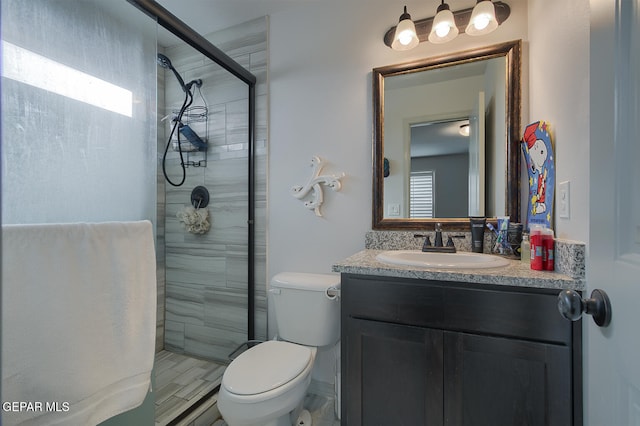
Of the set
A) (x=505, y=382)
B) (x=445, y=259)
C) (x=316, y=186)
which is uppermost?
(x=316, y=186)

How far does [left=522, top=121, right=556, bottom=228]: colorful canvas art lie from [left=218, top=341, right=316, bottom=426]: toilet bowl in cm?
122

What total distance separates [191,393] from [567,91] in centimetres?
235

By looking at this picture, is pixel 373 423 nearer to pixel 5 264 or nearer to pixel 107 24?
pixel 5 264

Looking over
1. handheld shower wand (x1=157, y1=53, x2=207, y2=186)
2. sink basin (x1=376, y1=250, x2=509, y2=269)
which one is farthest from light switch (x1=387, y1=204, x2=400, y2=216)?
handheld shower wand (x1=157, y1=53, x2=207, y2=186)

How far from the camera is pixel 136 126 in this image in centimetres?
113

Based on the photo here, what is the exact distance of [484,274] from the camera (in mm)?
1040

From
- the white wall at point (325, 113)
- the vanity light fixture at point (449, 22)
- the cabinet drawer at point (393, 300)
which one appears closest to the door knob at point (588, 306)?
the cabinet drawer at point (393, 300)

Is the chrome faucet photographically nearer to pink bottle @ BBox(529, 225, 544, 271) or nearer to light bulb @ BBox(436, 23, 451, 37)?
pink bottle @ BBox(529, 225, 544, 271)

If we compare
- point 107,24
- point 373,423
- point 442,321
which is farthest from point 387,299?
point 107,24

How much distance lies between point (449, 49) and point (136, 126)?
1.52 meters

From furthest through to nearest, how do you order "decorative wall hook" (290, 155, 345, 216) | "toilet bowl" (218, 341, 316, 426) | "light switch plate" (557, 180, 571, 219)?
"decorative wall hook" (290, 155, 345, 216) → "toilet bowl" (218, 341, 316, 426) → "light switch plate" (557, 180, 571, 219)

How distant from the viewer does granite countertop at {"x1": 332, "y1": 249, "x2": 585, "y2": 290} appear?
965mm

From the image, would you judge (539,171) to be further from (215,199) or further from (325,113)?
(215,199)

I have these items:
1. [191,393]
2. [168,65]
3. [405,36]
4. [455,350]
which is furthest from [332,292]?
[168,65]
